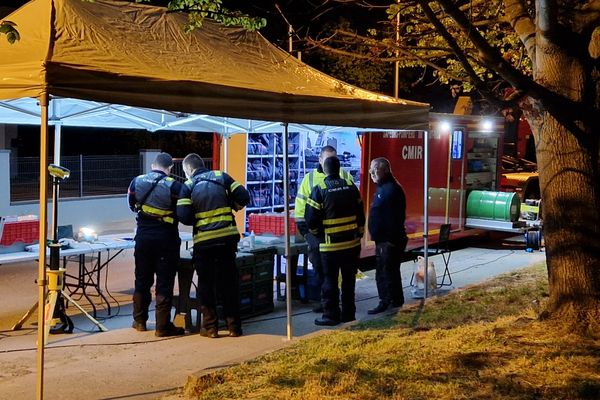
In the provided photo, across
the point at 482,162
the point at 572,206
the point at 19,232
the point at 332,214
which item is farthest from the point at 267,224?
the point at 482,162

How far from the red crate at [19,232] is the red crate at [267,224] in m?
3.02

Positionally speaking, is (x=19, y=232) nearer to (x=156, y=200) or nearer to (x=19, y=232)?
(x=19, y=232)

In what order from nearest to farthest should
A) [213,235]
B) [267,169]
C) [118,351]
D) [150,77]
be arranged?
[150,77] → [118,351] → [213,235] → [267,169]

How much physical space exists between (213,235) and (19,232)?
93.6 inches

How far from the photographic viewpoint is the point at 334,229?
25.9 ft

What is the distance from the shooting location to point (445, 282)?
1122cm

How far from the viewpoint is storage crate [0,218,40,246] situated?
8062mm

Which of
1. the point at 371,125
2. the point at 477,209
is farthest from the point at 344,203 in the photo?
the point at 477,209

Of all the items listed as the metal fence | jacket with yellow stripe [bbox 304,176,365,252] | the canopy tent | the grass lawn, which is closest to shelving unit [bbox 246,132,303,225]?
the canopy tent

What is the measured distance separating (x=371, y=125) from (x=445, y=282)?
426 cm

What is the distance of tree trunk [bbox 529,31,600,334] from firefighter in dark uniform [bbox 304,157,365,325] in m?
2.05

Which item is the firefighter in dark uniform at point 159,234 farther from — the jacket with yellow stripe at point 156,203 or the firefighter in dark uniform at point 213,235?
the firefighter in dark uniform at point 213,235

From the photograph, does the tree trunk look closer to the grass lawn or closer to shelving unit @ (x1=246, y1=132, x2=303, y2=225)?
the grass lawn

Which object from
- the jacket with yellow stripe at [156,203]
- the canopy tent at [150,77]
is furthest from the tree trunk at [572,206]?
the jacket with yellow stripe at [156,203]
